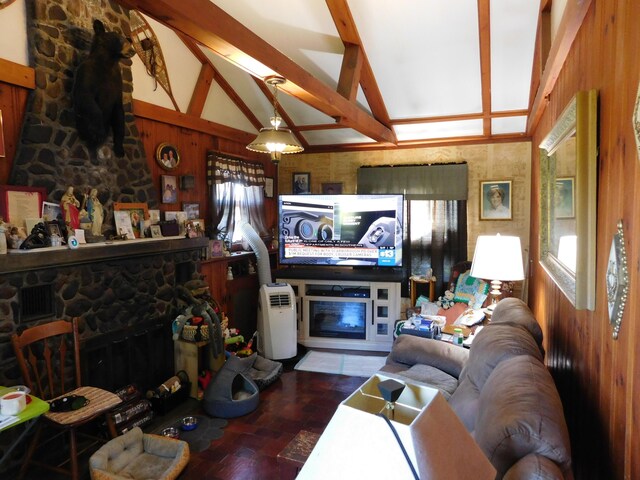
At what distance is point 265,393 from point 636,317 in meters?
3.13

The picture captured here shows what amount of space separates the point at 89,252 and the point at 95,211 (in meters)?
0.37

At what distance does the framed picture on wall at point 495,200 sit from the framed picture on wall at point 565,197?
2945 mm

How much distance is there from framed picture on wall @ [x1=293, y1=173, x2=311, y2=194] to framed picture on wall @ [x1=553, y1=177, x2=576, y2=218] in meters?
3.85

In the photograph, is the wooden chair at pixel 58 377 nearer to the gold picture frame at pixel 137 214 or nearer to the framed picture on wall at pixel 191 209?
the gold picture frame at pixel 137 214

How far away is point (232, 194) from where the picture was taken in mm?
4527

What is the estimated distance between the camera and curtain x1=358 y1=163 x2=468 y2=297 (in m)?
4.87

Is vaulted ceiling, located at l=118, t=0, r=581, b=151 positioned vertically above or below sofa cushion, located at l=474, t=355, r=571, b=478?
above

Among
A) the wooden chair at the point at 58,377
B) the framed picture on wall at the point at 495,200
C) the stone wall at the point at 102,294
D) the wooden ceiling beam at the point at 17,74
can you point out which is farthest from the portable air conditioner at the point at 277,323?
the wooden ceiling beam at the point at 17,74

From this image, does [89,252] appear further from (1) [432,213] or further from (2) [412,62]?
(1) [432,213]

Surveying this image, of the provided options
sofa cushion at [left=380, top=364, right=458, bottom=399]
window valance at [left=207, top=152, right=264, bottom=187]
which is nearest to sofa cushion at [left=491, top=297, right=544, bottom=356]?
sofa cushion at [left=380, top=364, right=458, bottom=399]

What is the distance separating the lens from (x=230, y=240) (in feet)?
14.8

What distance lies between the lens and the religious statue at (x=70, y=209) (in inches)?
106

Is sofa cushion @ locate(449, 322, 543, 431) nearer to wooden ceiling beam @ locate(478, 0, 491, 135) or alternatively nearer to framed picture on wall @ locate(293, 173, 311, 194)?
wooden ceiling beam @ locate(478, 0, 491, 135)

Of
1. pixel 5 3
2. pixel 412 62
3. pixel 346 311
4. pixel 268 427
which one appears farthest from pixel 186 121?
pixel 268 427
